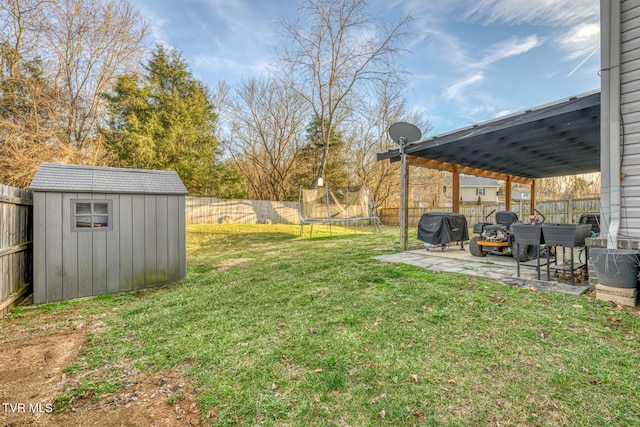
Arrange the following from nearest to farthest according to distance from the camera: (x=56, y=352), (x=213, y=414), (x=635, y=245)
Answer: (x=213, y=414), (x=56, y=352), (x=635, y=245)

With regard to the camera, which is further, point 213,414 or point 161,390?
point 161,390

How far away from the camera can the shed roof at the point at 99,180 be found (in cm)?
330

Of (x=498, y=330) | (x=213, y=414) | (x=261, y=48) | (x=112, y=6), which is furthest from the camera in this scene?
(x=261, y=48)

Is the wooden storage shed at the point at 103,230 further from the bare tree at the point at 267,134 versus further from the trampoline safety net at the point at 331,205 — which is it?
the bare tree at the point at 267,134

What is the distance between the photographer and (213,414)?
4.73ft

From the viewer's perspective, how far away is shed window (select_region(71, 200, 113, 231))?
3390mm

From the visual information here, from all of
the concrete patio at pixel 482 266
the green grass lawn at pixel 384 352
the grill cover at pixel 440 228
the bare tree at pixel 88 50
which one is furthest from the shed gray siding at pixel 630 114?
the bare tree at pixel 88 50

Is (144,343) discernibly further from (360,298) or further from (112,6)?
(112,6)

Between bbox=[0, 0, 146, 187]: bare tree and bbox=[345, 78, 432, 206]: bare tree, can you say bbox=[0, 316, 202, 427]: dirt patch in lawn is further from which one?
bbox=[345, 78, 432, 206]: bare tree

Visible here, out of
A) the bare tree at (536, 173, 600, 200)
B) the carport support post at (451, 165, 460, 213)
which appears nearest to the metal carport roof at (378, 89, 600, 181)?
the carport support post at (451, 165, 460, 213)

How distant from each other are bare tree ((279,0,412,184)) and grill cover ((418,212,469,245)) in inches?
369

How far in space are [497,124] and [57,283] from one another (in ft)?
21.9

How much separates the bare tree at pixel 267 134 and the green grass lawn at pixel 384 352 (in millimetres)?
14580

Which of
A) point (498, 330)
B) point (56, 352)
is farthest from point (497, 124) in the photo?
point (56, 352)
